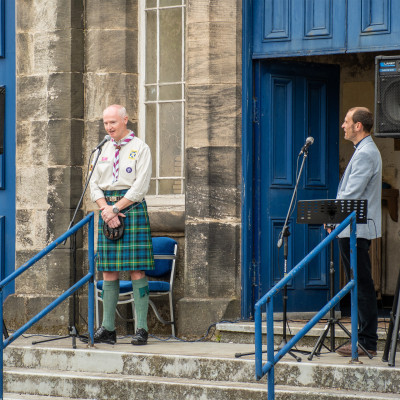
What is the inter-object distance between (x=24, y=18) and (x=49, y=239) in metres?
2.26

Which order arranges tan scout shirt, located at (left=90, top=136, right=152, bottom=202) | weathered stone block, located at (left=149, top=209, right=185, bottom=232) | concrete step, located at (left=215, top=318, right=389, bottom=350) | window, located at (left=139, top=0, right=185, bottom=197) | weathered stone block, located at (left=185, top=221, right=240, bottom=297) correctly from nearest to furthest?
concrete step, located at (left=215, top=318, right=389, bottom=350) → tan scout shirt, located at (left=90, top=136, right=152, bottom=202) → weathered stone block, located at (left=185, top=221, right=240, bottom=297) → weathered stone block, located at (left=149, top=209, right=185, bottom=232) → window, located at (left=139, top=0, right=185, bottom=197)

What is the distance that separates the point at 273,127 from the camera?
31.4 ft

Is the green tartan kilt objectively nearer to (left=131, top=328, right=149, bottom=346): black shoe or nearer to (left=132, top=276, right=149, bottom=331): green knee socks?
(left=132, top=276, right=149, bottom=331): green knee socks

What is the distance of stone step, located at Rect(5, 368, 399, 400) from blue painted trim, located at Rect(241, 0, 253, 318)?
1.79 m

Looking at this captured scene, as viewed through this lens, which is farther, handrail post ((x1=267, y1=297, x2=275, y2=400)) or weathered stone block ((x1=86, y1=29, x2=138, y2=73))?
weathered stone block ((x1=86, y1=29, x2=138, y2=73))

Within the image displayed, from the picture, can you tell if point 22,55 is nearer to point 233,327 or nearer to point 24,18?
point 24,18

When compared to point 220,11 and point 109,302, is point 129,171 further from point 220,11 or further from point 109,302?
point 220,11

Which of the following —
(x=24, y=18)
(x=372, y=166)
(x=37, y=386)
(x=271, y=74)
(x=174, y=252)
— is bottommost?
(x=37, y=386)

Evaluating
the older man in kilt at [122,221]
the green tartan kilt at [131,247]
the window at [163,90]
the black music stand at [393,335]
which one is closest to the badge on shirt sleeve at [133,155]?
the older man in kilt at [122,221]

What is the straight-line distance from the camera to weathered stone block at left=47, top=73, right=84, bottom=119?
10.2 m

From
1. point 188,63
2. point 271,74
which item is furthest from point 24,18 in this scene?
point 271,74

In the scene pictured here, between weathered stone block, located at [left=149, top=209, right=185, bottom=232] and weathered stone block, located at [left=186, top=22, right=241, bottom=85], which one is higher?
weathered stone block, located at [left=186, top=22, right=241, bottom=85]

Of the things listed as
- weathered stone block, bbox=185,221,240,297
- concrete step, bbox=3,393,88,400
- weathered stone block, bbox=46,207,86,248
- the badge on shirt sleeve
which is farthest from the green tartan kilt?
weathered stone block, bbox=46,207,86,248

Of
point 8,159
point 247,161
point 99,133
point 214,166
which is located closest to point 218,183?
point 214,166
